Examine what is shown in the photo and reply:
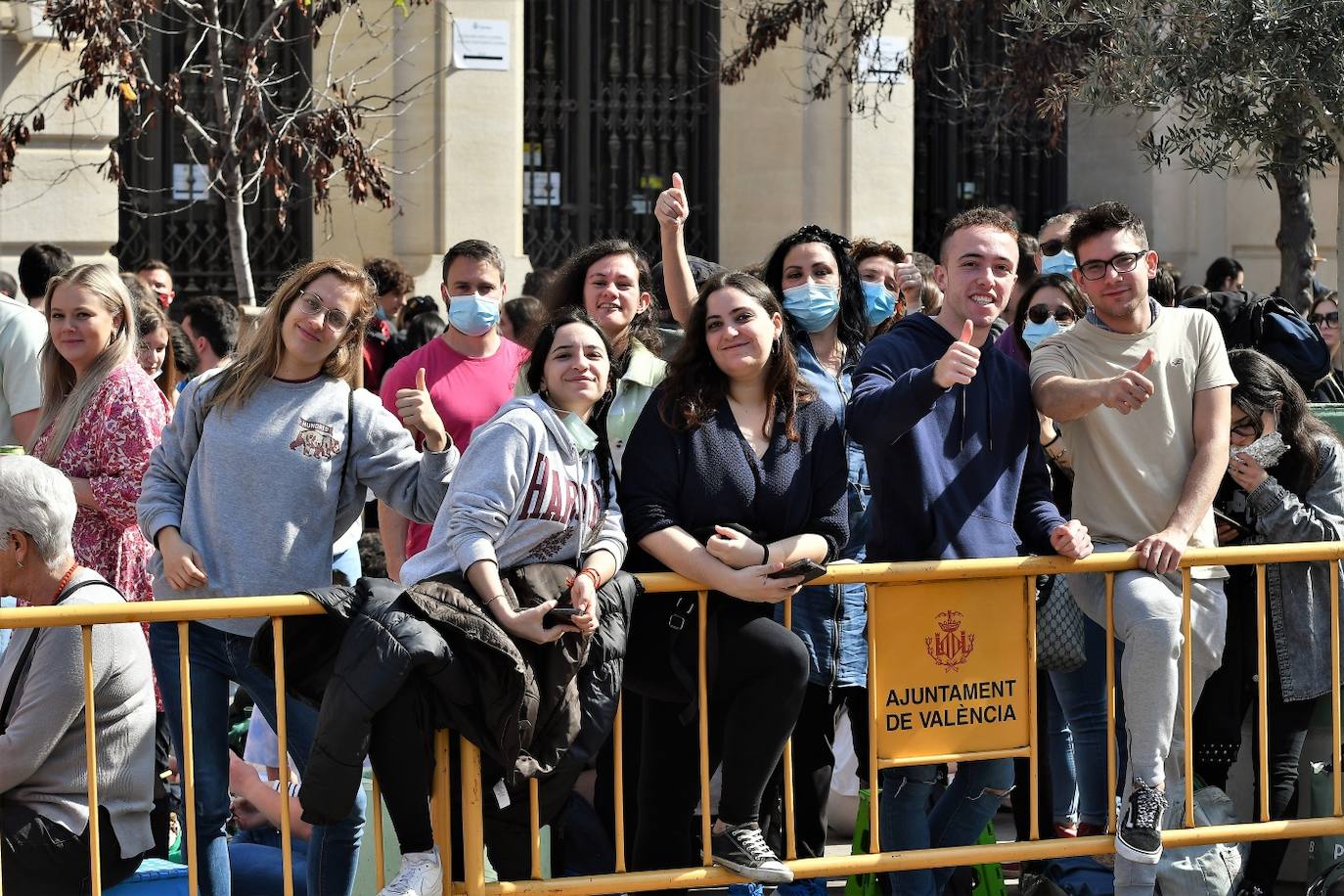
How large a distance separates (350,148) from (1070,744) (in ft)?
16.5

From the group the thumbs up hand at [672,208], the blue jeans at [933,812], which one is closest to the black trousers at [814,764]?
the blue jeans at [933,812]

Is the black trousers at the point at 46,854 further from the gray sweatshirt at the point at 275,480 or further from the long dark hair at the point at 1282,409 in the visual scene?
the long dark hair at the point at 1282,409

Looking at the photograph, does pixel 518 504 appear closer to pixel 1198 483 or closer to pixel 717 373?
pixel 717 373

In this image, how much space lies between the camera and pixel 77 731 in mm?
4727

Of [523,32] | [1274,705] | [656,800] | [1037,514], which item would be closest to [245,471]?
[656,800]

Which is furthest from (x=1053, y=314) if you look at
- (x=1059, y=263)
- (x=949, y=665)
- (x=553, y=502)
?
(x=553, y=502)

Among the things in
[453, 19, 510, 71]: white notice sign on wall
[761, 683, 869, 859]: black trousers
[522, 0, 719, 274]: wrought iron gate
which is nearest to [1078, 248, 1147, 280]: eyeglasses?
[761, 683, 869, 859]: black trousers

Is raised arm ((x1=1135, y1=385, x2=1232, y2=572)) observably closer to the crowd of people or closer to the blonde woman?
the crowd of people

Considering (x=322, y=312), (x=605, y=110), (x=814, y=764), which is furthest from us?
(x=605, y=110)

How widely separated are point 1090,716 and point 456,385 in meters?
2.34

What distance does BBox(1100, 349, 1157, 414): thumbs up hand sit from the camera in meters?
4.99

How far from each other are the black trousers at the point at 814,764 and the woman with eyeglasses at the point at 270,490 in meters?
1.25

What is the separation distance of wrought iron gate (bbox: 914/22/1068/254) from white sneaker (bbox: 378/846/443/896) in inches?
410

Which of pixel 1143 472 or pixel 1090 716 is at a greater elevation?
pixel 1143 472
